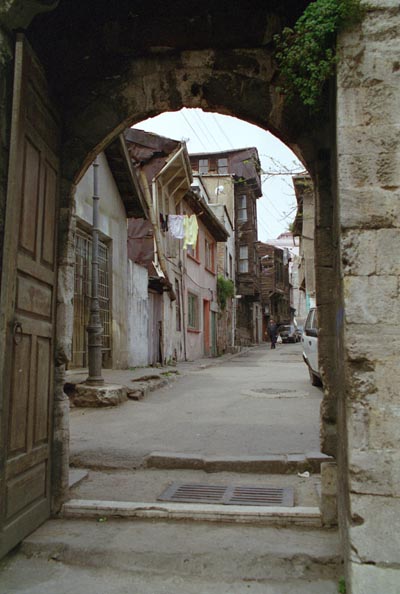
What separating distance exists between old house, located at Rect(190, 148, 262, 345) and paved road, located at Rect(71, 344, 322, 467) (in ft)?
78.7

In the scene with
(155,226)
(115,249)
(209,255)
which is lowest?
(115,249)

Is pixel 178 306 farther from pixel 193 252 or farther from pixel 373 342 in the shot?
pixel 373 342

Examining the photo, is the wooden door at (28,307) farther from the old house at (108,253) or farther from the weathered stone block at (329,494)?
the old house at (108,253)

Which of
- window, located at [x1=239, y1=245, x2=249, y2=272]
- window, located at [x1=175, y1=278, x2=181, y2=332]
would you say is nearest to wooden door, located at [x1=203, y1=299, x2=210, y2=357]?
window, located at [x1=175, y1=278, x2=181, y2=332]

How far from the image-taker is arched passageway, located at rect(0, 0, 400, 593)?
277cm

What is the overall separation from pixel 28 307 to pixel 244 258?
120ft

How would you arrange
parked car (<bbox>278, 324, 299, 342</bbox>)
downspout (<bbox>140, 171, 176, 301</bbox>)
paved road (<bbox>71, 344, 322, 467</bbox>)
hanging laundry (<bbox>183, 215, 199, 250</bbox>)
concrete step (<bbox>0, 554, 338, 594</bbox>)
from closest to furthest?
concrete step (<bbox>0, 554, 338, 594</bbox>)
paved road (<bbox>71, 344, 322, 467</bbox>)
downspout (<bbox>140, 171, 176, 301</bbox>)
hanging laundry (<bbox>183, 215, 199, 250</bbox>)
parked car (<bbox>278, 324, 299, 342</bbox>)

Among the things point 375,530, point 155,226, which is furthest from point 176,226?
point 375,530

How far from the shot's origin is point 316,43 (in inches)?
118

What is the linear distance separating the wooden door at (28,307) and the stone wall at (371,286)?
75.4 inches

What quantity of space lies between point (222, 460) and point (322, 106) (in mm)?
3436

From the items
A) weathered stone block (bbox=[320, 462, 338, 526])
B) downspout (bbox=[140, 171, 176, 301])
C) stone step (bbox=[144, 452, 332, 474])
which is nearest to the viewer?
weathered stone block (bbox=[320, 462, 338, 526])

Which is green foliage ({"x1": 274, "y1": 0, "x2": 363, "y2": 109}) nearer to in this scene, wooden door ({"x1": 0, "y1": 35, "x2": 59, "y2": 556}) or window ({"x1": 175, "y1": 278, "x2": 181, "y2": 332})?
wooden door ({"x1": 0, "y1": 35, "x2": 59, "y2": 556})

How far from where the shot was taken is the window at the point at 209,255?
80.2 feet
